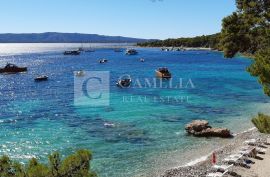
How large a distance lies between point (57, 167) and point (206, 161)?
2069 centimetres

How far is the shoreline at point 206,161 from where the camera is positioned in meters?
27.8

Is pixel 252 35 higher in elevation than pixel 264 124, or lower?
higher

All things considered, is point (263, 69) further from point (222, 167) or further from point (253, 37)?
point (222, 167)

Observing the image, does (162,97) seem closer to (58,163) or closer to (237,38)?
(237,38)

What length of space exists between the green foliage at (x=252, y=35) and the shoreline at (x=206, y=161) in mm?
8100

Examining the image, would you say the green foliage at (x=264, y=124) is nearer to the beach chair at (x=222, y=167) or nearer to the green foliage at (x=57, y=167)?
the beach chair at (x=222, y=167)

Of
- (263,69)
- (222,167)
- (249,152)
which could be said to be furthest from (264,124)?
(249,152)

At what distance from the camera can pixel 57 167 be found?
11.7 m

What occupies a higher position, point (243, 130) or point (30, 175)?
point (30, 175)

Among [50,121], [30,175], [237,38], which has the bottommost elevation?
[50,121]

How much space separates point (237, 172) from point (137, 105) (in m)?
31.1

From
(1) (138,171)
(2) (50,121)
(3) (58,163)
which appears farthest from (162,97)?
(3) (58,163)

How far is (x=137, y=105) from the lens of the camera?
57125 mm

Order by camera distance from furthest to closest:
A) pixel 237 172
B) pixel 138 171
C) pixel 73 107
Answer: pixel 73 107 < pixel 138 171 < pixel 237 172
